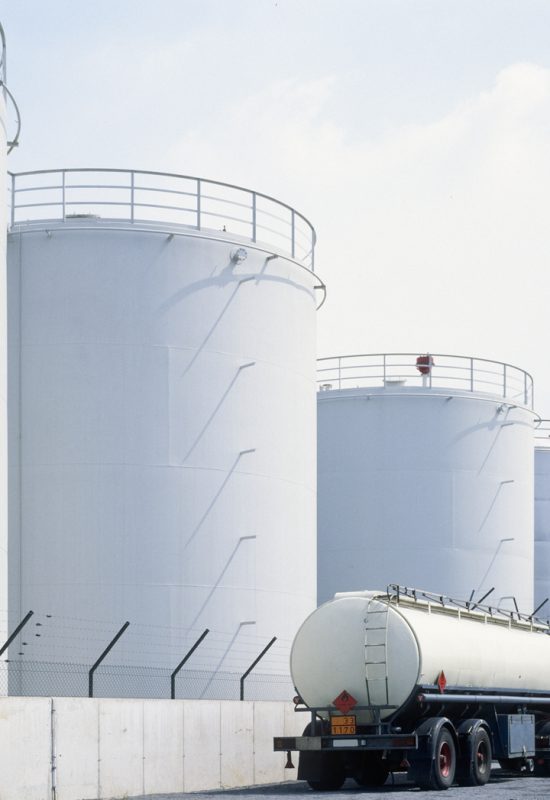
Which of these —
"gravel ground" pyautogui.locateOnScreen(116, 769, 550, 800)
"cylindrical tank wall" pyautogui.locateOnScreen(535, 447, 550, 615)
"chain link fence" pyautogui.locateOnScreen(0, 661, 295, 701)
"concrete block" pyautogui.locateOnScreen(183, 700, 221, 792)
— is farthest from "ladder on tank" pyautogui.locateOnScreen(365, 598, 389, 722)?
"cylindrical tank wall" pyautogui.locateOnScreen(535, 447, 550, 615)

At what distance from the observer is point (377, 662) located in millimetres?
20109

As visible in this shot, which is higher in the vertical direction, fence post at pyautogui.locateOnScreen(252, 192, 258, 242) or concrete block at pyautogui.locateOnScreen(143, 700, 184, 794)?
fence post at pyautogui.locateOnScreen(252, 192, 258, 242)

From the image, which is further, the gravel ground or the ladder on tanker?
the ladder on tanker

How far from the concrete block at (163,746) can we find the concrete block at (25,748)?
2.40m

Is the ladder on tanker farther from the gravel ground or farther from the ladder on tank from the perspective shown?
the gravel ground

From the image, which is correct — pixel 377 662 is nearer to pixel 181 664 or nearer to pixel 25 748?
pixel 181 664

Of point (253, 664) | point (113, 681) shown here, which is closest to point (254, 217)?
point (253, 664)

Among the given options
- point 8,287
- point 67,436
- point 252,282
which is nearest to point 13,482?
point 67,436

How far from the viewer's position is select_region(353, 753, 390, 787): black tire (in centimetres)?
2128

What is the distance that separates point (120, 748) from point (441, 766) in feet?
16.0

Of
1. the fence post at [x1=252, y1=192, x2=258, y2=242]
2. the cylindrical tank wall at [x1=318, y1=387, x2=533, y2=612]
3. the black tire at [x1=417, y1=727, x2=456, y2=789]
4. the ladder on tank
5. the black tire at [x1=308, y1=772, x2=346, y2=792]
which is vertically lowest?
the black tire at [x1=308, y1=772, x2=346, y2=792]

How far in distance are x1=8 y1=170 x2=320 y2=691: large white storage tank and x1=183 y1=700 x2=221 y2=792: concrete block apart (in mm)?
1567

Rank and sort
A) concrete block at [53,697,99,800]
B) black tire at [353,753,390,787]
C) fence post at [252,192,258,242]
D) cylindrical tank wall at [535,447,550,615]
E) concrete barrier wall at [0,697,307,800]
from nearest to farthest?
concrete barrier wall at [0,697,307,800] < concrete block at [53,697,99,800] < black tire at [353,753,390,787] < fence post at [252,192,258,242] < cylindrical tank wall at [535,447,550,615]

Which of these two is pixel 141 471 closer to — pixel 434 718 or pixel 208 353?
pixel 208 353
